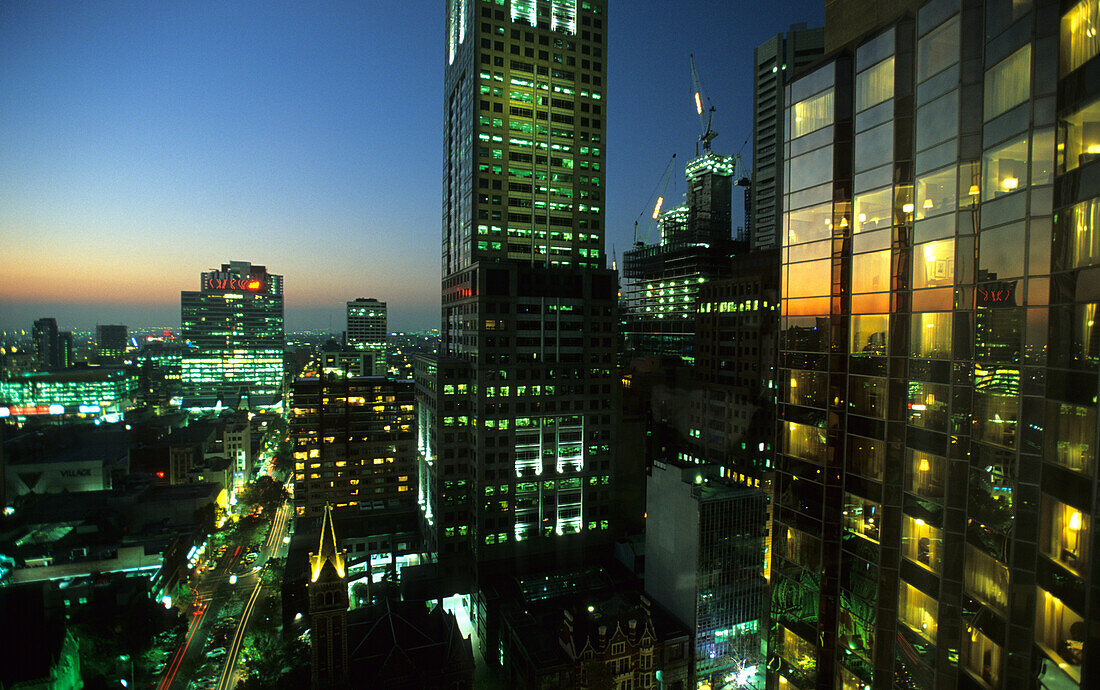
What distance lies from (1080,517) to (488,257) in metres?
34.6

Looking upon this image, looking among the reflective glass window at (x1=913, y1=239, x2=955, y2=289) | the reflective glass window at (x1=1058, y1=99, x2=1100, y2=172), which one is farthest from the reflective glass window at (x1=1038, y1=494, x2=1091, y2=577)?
the reflective glass window at (x1=1058, y1=99, x2=1100, y2=172)

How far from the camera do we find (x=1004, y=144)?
671cm

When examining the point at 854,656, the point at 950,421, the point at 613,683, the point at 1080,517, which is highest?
the point at 950,421

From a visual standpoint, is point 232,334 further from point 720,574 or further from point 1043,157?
point 1043,157

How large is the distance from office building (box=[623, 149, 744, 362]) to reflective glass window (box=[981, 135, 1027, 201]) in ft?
144

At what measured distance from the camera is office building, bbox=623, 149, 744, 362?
60.0 m

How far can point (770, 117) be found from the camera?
220 ft

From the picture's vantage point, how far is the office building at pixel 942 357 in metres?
5.63

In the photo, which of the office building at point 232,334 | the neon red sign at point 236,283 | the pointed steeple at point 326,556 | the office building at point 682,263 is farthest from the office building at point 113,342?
the office building at point 682,263

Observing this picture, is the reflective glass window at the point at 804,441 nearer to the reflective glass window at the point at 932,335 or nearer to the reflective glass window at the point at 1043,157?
the reflective glass window at the point at 932,335

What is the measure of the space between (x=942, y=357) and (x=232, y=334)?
128 metres

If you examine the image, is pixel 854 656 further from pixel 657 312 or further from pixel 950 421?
pixel 657 312

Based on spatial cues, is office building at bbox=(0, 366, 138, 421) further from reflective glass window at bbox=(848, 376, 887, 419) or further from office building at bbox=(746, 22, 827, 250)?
office building at bbox=(746, 22, 827, 250)

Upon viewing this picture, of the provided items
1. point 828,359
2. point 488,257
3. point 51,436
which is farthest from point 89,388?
point 828,359
